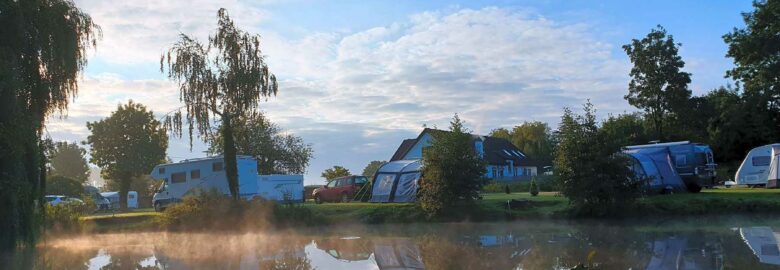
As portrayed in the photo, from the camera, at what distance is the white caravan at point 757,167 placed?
2830 centimetres

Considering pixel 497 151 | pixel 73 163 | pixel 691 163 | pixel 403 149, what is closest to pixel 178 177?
pixel 691 163

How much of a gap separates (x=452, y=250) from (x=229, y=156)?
1389 cm

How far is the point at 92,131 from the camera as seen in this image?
52.8 metres

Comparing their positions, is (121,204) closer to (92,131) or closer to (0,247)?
(92,131)

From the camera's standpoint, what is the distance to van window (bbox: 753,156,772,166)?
1117 inches

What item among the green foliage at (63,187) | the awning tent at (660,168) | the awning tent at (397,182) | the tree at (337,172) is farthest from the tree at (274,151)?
the awning tent at (660,168)

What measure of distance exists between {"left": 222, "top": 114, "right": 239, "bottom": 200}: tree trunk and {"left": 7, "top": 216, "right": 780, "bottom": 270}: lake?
15.4ft

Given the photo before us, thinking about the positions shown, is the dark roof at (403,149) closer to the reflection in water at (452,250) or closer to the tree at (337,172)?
the tree at (337,172)

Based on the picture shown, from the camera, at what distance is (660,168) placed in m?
24.0

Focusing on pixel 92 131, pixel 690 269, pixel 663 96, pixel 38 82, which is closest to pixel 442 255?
pixel 690 269

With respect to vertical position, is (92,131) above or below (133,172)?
above

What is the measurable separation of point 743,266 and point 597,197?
9.28 metres

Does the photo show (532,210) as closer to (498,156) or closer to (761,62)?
(761,62)

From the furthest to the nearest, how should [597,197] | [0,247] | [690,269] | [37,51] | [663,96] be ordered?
[663,96], [597,197], [37,51], [0,247], [690,269]
